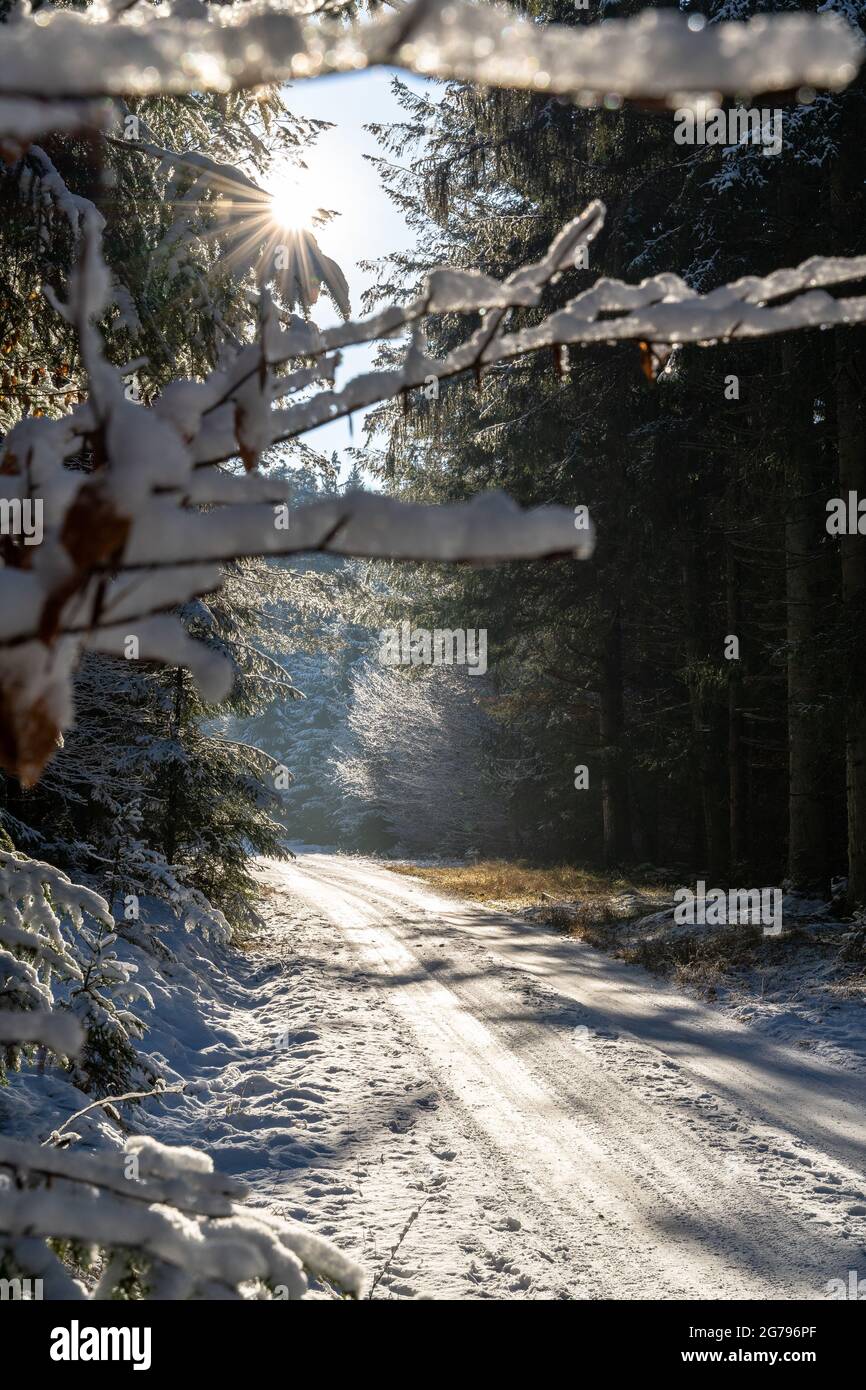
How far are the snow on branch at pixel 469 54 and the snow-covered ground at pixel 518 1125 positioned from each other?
11.4ft

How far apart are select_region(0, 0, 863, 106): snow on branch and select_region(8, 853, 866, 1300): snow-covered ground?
349cm

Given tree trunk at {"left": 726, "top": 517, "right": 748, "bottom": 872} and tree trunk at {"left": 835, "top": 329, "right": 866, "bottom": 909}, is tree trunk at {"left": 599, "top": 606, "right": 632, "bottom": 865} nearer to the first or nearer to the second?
tree trunk at {"left": 726, "top": 517, "right": 748, "bottom": 872}

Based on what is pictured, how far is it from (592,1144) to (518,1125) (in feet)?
A: 1.89

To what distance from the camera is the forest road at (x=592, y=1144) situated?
4.28m

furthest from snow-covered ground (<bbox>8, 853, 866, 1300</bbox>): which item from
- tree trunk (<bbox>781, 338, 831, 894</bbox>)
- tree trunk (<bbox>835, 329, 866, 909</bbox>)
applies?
tree trunk (<bbox>781, 338, 831, 894</bbox>)

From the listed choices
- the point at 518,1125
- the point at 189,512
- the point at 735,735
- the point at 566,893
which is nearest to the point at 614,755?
the point at 566,893

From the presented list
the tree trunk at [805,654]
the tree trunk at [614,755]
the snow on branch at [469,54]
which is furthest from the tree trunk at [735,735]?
the snow on branch at [469,54]

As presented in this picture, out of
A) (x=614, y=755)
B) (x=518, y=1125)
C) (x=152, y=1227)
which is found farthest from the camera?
(x=614, y=755)

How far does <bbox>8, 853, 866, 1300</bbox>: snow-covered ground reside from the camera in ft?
14.3

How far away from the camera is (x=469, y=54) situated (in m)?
0.62

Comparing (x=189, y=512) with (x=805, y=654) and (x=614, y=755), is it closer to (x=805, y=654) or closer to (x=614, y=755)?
(x=805, y=654)

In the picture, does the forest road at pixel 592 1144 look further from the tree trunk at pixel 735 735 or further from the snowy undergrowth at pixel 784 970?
the tree trunk at pixel 735 735

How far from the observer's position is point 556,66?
2.03 feet
